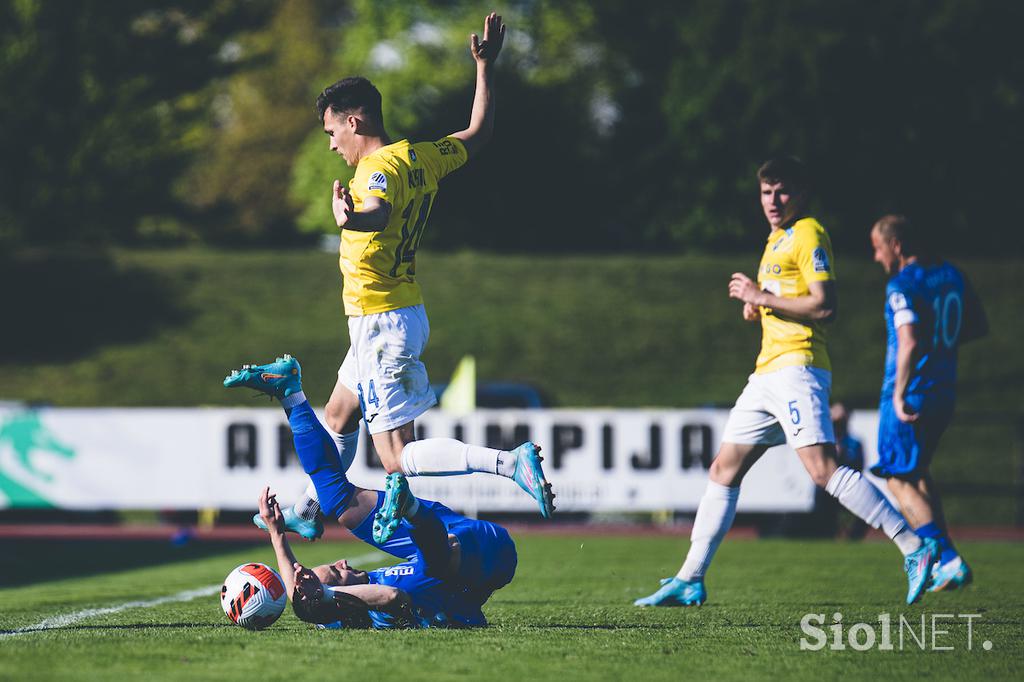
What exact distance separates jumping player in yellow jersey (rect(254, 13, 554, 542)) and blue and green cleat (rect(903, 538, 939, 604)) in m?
2.08

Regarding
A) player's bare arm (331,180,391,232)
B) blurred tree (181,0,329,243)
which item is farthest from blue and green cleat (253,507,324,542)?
blurred tree (181,0,329,243)

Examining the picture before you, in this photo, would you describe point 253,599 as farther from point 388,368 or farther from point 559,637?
point 559,637

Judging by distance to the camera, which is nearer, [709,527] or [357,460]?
[709,527]

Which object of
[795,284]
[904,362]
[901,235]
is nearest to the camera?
[795,284]

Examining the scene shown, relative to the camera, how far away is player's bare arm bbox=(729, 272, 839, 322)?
24.5ft

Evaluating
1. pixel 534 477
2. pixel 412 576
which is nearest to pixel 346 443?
pixel 412 576

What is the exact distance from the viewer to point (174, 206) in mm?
40406

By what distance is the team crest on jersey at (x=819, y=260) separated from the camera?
751cm

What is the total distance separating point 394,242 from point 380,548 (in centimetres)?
145

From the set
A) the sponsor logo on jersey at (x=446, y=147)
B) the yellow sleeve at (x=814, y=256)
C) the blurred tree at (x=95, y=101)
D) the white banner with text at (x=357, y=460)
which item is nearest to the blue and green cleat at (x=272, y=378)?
the sponsor logo on jersey at (x=446, y=147)

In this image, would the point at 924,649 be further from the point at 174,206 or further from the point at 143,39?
the point at 174,206

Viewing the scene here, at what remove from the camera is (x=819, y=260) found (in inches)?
297

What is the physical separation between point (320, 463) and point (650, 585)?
3813 millimetres

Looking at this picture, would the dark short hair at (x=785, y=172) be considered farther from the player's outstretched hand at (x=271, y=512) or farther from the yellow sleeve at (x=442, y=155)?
the player's outstretched hand at (x=271, y=512)
